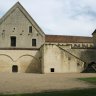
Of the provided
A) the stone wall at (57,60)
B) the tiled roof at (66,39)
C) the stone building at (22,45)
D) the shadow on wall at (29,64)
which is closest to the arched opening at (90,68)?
the stone building at (22,45)

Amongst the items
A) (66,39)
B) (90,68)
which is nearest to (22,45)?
(90,68)

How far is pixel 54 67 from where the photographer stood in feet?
159

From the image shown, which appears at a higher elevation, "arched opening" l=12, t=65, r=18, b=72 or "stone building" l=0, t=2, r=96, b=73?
"stone building" l=0, t=2, r=96, b=73

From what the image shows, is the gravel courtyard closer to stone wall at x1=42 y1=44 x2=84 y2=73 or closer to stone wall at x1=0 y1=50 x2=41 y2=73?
stone wall at x1=42 y1=44 x2=84 y2=73

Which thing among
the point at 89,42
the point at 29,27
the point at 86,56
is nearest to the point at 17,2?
the point at 29,27

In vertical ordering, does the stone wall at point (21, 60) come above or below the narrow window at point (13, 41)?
below

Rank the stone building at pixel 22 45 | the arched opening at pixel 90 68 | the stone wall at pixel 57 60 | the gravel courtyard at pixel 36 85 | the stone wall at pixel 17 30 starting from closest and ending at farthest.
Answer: the gravel courtyard at pixel 36 85, the stone wall at pixel 57 60, the arched opening at pixel 90 68, the stone building at pixel 22 45, the stone wall at pixel 17 30

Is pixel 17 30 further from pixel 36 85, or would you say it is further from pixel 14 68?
pixel 36 85

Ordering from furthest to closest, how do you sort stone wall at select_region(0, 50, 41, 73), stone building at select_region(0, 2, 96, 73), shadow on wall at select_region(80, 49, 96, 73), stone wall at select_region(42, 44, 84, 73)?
shadow on wall at select_region(80, 49, 96, 73) < stone building at select_region(0, 2, 96, 73) < stone wall at select_region(0, 50, 41, 73) < stone wall at select_region(42, 44, 84, 73)

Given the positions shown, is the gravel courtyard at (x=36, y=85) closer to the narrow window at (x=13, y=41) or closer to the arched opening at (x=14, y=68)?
the arched opening at (x=14, y=68)

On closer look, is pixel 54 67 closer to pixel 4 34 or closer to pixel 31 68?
pixel 31 68

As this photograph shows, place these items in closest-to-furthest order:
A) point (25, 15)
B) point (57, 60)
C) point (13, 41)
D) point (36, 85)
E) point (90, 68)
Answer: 1. point (36, 85)
2. point (57, 60)
3. point (90, 68)
4. point (13, 41)
5. point (25, 15)

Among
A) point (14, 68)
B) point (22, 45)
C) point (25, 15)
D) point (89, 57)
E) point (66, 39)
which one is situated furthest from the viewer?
point (66, 39)

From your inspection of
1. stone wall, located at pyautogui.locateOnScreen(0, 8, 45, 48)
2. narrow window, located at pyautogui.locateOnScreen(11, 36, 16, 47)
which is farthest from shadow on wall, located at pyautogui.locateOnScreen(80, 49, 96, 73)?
narrow window, located at pyautogui.locateOnScreen(11, 36, 16, 47)
